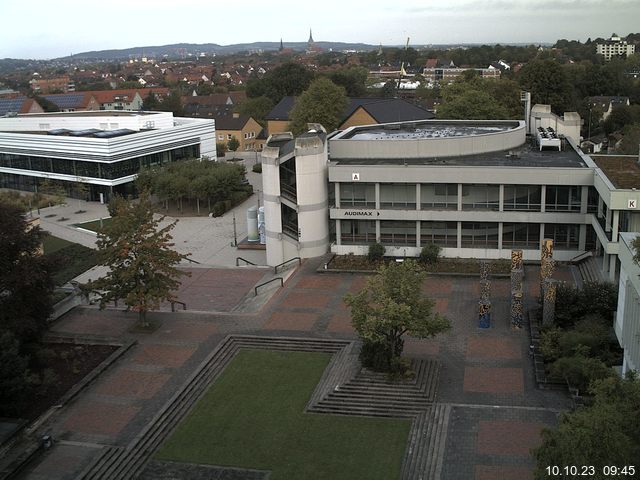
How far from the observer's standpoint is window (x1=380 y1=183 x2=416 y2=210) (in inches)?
1558

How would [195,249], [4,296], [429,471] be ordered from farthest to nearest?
[195,249]
[4,296]
[429,471]

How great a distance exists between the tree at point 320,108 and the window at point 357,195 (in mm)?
34121

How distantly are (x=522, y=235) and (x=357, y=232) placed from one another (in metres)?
9.14

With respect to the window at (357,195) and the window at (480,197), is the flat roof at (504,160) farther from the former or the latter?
the window at (357,195)

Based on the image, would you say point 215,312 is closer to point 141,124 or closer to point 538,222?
point 538,222

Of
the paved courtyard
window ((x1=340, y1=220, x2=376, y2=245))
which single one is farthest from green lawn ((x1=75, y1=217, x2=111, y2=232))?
window ((x1=340, y1=220, x2=376, y2=245))

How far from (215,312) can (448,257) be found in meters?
13.7

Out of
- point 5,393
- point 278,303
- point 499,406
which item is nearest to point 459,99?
point 278,303

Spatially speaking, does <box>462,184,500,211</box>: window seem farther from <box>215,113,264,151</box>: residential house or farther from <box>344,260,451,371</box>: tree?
<box>215,113,264,151</box>: residential house

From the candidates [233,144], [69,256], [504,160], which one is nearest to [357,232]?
[504,160]

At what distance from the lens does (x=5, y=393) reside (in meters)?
23.0

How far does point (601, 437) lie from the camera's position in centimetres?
1362

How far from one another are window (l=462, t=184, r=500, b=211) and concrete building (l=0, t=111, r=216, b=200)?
35.4m

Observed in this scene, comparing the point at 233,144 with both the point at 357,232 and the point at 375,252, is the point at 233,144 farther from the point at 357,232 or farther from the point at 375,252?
the point at 375,252
